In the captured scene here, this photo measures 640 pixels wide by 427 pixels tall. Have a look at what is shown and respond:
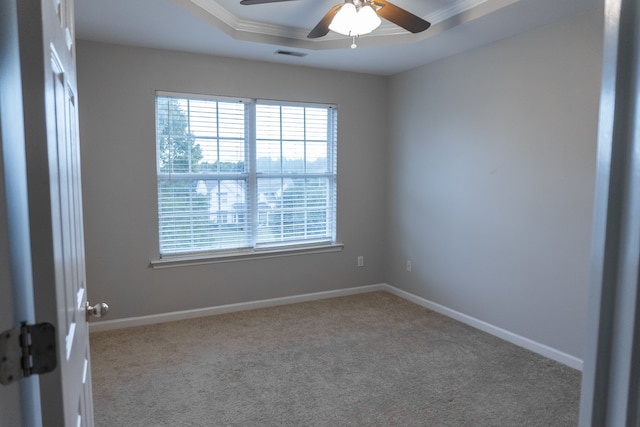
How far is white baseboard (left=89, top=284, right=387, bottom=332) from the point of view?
3.68 meters

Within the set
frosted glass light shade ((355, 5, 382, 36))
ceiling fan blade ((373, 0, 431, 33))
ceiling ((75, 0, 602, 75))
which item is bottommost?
frosted glass light shade ((355, 5, 382, 36))

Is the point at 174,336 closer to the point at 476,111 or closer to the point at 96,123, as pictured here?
the point at 96,123

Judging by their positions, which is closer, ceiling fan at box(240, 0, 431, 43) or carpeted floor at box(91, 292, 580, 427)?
ceiling fan at box(240, 0, 431, 43)

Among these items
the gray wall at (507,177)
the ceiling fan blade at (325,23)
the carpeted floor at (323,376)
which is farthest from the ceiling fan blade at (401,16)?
the carpeted floor at (323,376)

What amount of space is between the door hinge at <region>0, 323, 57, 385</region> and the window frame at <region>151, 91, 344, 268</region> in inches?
128

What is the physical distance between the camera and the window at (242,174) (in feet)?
12.6

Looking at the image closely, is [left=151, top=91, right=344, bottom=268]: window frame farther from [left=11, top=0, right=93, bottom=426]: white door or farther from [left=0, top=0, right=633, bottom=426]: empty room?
[left=11, top=0, right=93, bottom=426]: white door

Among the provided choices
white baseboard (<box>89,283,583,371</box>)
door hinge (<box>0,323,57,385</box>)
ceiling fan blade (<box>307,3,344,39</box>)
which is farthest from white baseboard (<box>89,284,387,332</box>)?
door hinge (<box>0,323,57,385</box>)

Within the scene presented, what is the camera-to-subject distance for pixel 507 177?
3.44 meters

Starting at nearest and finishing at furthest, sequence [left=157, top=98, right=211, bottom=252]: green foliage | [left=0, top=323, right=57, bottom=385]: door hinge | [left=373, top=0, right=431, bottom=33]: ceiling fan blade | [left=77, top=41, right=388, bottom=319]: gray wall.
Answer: [left=0, top=323, right=57, bottom=385]: door hinge < [left=373, top=0, right=431, bottom=33]: ceiling fan blade < [left=77, top=41, right=388, bottom=319]: gray wall < [left=157, top=98, right=211, bottom=252]: green foliage

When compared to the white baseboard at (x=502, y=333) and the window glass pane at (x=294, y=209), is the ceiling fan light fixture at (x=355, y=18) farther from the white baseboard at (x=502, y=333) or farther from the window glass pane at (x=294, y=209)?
the white baseboard at (x=502, y=333)

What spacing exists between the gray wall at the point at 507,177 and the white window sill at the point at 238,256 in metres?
0.94

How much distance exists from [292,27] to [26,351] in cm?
335

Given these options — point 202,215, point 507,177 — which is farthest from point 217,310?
point 507,177
